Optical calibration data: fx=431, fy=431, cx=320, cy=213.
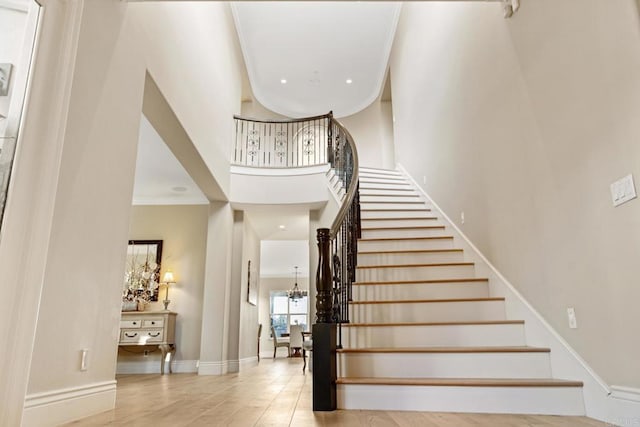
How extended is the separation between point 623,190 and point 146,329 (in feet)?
19.9

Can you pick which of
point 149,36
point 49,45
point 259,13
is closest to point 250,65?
point 259,13

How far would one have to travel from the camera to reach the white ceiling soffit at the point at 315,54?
7355 millimetres

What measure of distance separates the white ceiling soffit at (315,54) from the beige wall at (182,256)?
3.28 metres

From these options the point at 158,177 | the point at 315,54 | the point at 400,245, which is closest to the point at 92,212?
the point at 400,245

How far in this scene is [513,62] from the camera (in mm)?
3166

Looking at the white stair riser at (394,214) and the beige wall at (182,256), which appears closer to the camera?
the white stair riser at (394,214)

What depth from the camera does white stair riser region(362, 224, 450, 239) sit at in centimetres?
498

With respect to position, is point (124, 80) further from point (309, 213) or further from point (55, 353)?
point (309, 213)

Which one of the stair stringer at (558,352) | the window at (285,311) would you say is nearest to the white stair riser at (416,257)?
the stair stringer at (558,352)

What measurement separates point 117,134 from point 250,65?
20.1 feet

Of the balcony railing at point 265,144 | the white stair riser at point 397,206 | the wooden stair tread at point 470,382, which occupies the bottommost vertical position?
the wooden stair tread at point 470,382

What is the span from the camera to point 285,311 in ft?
52.2

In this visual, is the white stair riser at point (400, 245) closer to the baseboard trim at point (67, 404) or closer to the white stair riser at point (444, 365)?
the white stair riser at point (444, 365)

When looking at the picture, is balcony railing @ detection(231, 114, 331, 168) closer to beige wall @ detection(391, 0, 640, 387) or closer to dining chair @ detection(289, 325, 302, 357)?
beige wall @ detection(391, 0, 640, 387)
